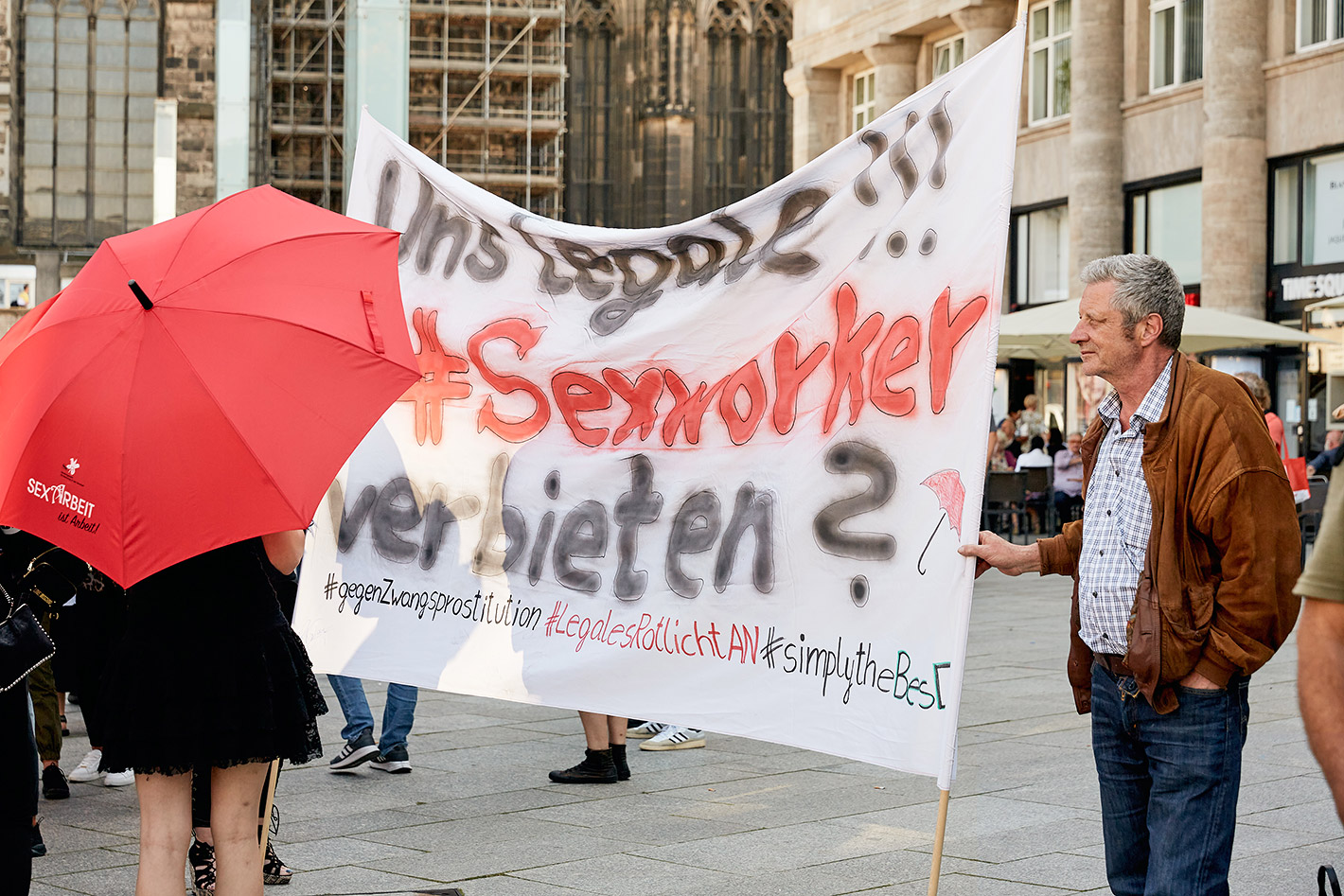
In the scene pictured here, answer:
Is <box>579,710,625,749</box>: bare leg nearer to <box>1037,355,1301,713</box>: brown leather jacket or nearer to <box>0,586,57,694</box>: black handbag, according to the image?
<box>0,586,57,694</box>: black handbag

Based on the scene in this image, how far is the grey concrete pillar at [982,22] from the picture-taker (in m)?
29.3

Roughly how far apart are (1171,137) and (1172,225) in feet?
4.66

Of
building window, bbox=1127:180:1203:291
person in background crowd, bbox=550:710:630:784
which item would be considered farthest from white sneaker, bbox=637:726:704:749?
building window, bbox=1127:180:1203:291

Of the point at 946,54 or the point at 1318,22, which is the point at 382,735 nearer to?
the point at 1318,22

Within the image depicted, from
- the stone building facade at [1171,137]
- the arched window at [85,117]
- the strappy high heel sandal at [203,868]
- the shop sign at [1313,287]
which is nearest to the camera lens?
the strappy high heel sandal at [203,868]

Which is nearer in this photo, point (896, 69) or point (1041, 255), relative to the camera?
point (1041, 255)

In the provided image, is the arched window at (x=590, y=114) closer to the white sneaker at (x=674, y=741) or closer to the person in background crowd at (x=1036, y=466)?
the person in background crowd at (x=1036, y=466)

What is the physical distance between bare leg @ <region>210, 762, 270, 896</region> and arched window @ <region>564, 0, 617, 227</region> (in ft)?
168

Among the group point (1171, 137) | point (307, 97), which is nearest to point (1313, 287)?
point (1171, 137)

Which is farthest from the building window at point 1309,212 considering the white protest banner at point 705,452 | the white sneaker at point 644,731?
the white protest banner at point 705,452

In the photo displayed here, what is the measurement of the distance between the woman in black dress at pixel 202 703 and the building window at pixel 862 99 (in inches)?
1258

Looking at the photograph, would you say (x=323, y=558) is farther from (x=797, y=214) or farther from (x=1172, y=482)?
(x=1172, y=482)

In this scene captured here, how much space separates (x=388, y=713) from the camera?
7.48 meters

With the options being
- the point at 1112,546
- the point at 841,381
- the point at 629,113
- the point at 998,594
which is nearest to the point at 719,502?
the point at 841,381
